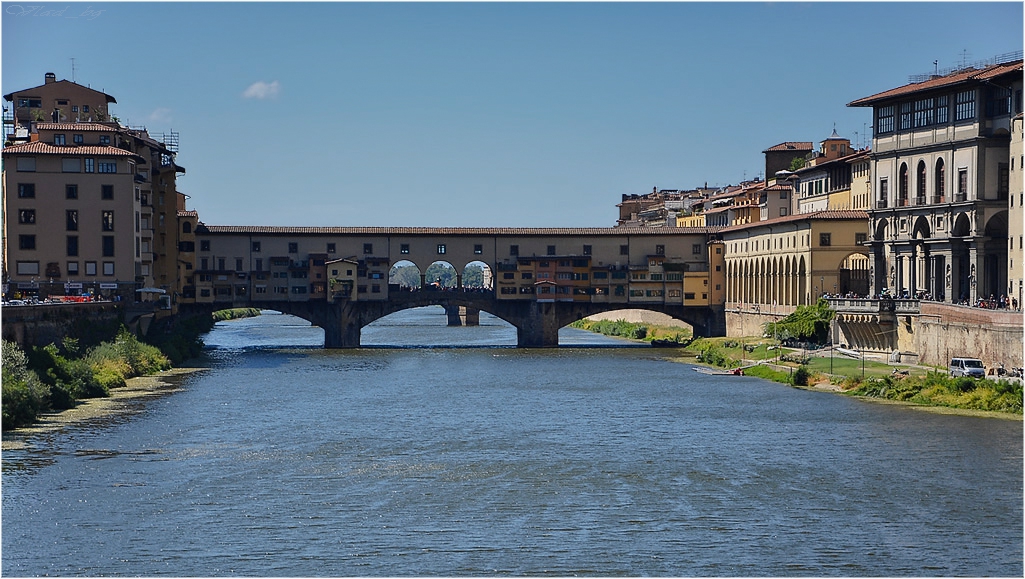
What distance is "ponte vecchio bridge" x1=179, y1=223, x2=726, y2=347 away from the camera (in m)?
107

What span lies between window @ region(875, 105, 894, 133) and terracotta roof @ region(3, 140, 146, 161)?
46289 millimetres

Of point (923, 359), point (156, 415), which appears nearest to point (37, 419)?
point (156, 415)

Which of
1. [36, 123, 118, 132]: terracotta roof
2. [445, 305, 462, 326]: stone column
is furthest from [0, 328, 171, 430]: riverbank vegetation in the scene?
[445, 305, 462, 326]: stone column

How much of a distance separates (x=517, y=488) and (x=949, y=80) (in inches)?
2053

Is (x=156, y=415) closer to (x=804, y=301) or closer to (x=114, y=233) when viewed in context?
(x=114, y=233)

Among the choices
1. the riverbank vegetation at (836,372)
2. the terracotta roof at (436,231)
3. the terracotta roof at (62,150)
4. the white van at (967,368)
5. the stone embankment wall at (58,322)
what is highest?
the terracotta roof at (62,150)

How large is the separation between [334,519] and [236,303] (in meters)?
72.6

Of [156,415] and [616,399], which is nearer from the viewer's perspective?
[156,415]

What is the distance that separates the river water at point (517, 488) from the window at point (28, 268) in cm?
2548

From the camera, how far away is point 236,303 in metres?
107

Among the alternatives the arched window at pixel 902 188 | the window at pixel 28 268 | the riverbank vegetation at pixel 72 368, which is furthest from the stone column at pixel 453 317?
the arched window at pixel 902 188

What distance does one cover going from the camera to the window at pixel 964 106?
8075cm

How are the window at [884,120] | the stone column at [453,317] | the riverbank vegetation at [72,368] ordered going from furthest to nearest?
the stone column at [453,317] < the window at [884,120] < the riverbank vegetation at [72,368]

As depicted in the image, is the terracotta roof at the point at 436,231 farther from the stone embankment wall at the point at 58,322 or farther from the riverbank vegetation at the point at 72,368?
the stone embankment wall at the point at 58,322
